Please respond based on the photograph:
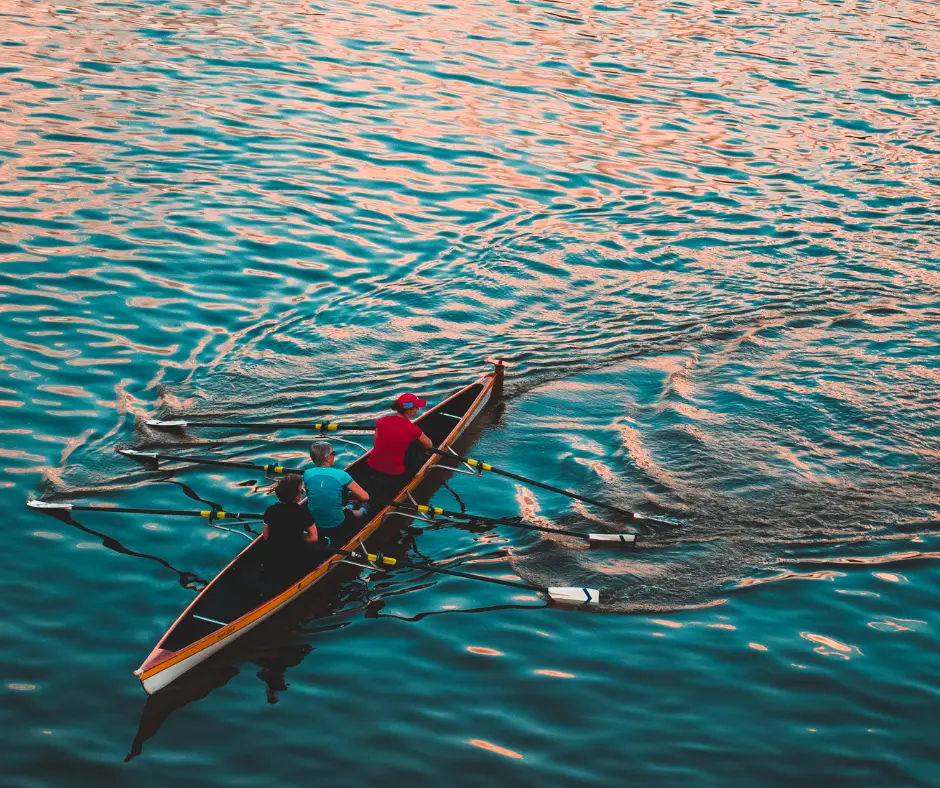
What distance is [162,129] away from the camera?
27.7 m

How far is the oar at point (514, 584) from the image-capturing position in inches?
514

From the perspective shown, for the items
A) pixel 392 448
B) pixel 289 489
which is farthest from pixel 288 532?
pixel 392 448

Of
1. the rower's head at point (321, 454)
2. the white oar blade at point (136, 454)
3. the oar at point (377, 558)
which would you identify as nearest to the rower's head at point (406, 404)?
the rower's head at point (321, 454)

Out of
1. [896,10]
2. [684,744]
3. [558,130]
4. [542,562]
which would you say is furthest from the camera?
[896,10]

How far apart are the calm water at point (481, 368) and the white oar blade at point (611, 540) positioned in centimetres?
29

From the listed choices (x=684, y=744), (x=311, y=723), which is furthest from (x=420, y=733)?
(x=684, y=744)

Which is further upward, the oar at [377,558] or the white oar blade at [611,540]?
the oar at [377,558]

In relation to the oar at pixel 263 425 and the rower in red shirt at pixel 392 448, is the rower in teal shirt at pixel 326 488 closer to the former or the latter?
the rower in red shirt at pixel 392 448

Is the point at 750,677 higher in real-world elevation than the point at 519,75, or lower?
lower

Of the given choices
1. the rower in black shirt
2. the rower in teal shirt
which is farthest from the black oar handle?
the rower in teal shirt

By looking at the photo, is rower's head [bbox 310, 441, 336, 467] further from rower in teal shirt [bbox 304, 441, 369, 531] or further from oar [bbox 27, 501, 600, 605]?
oar [bbox 27, 501, 600, 605]

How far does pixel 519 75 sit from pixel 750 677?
87.3 feet

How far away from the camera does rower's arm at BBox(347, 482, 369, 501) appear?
13984 mm

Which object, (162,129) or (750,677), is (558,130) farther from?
(750,677)
